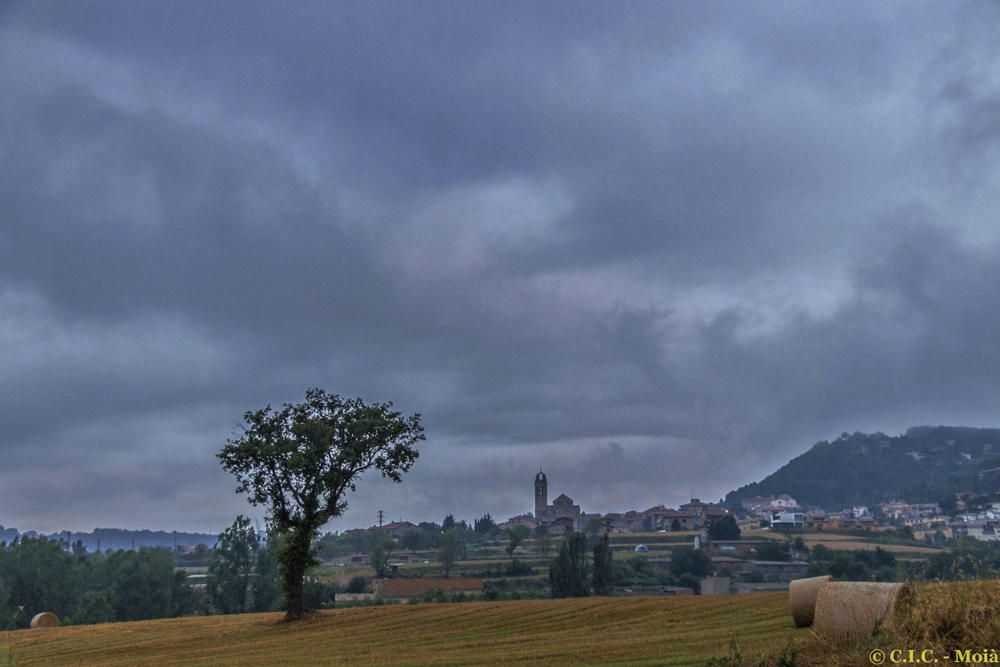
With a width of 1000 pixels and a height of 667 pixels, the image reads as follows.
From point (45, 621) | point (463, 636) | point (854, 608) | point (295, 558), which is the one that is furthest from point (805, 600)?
point (45, 621)

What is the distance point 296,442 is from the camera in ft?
136

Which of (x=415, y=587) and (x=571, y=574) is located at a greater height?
(x=571, y=574)

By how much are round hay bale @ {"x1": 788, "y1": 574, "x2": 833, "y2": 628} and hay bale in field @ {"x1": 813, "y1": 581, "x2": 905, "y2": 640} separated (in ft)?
9.77

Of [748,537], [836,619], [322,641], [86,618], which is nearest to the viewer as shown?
[836,619]

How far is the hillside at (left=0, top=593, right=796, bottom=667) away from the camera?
21016 mm

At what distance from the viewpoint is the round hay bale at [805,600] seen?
21953mm

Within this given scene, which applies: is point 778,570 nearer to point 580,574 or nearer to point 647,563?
point 647,563

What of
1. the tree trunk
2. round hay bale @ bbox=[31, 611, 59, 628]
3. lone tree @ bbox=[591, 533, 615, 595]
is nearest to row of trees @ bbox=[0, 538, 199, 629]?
round hay bale @ bbox=[31, 611, 59, 628]

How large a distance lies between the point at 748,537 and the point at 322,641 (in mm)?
175082

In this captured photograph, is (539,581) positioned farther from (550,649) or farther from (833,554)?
(550,649)

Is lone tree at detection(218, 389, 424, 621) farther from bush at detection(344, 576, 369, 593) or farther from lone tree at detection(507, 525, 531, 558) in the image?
lone tree at detection(507, 525, 531, 558)

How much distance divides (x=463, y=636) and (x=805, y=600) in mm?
10939

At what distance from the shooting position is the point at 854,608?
18125 mm

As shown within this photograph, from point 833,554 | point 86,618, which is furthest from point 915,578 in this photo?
point 833,554
